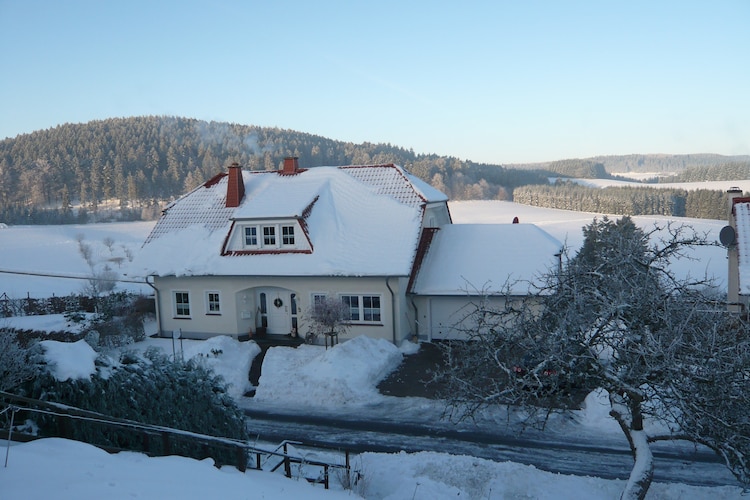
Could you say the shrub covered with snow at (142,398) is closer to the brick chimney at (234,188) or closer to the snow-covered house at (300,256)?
the snow-covered house at (300,256)

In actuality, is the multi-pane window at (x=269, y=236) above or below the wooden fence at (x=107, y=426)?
above

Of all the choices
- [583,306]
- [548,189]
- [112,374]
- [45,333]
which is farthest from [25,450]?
[548,189]

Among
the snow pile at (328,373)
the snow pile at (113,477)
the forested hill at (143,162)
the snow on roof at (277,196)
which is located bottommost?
the snow pile at (328,373)

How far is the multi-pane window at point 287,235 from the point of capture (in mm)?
24125

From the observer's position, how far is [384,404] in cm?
1659

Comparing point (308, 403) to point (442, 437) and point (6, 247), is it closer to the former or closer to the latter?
point (442, 437)

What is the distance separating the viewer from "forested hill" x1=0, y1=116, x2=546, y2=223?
92.4 m

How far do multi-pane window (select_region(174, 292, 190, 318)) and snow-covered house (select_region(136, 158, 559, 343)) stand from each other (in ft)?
0.14

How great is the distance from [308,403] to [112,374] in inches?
→ 334

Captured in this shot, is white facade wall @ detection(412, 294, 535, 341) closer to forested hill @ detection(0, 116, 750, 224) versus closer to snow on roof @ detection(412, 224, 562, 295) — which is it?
snow on roof @ detection(412, 224, 562, 295)

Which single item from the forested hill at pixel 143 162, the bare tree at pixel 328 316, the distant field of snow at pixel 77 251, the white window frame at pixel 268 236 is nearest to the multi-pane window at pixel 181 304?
the white window frame at pixel 268 236

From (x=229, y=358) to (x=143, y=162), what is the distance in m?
88.6

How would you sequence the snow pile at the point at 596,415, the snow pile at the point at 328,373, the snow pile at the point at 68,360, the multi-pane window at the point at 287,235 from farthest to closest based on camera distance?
the multi-pane window at the point at 287,235
the snow pile at the point at 328,373
the snow pile at the point at 596,415
the snow pile at the point at 68,360

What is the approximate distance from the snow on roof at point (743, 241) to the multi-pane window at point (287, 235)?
52.0 feet
